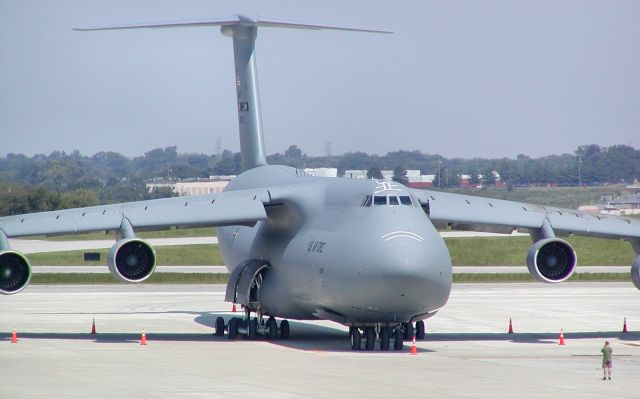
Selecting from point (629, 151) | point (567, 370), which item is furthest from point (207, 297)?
point (629, 151)

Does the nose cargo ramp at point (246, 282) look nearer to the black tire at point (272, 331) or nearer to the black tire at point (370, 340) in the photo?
the black tire at point (272, 331)

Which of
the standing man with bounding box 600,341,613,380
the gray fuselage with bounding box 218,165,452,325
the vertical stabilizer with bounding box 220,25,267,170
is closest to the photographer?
the standing man with bounding box 600,341,613,380

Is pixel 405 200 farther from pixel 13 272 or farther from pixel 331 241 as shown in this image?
pixel 13 272

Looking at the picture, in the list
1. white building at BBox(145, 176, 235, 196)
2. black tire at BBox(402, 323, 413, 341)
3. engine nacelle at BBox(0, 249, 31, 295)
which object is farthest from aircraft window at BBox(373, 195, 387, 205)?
white building at BBox(145, 176, 235, 196)

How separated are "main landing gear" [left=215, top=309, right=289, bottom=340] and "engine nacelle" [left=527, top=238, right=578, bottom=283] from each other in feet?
19.1

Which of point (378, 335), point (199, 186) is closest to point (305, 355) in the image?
point (378, 335)

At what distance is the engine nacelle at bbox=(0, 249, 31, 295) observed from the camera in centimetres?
2667

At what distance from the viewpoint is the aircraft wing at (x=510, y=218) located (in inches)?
1136

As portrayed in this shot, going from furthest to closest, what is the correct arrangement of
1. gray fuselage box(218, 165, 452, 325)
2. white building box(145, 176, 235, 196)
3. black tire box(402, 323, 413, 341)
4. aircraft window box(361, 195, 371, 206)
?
→ white building box(145, 176, 235, 196), black tire box(402, 323, 413, 341), aircraft window box(361, 195, 371, 206), gray fuselage box(218, 165, 452, 325)

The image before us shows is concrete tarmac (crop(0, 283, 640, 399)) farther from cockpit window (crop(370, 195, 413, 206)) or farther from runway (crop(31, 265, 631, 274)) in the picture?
runway (crop(31, 265, 631, 274))

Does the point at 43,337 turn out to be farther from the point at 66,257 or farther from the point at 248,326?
the point at 66,257

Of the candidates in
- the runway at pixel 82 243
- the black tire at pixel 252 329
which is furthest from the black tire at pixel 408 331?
the runway at pixel 82 243

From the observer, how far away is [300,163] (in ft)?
172

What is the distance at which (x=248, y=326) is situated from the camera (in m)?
29.0
